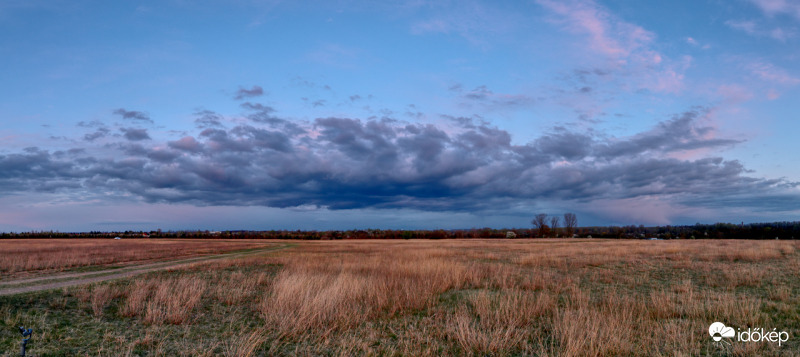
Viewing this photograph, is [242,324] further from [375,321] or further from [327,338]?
[375,321]

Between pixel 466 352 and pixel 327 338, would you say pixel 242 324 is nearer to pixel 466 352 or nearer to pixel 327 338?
pixel 327 338

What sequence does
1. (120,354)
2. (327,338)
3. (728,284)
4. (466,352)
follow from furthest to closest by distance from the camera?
(728,284) → (327,338) → (466,352) → (120,354)

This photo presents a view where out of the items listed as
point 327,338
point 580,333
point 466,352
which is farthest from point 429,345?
point 580,333

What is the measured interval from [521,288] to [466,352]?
833cm

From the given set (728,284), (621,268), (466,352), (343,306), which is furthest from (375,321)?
(621,268)

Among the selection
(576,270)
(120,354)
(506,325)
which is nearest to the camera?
(120,354)

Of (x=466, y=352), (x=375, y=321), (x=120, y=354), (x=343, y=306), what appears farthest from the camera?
(x=343, y=306)

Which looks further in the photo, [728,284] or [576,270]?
[576,270]

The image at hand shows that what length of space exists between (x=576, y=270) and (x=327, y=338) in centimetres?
1708

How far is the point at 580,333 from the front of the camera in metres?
8.46

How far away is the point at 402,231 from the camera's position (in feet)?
398

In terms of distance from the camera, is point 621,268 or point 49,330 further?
point 621,268

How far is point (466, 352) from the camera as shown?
8.34 meters

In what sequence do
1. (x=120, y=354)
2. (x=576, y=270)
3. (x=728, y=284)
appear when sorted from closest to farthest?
(x=120, y=354)
(x=728, y=284)
(x=576, y=270)
